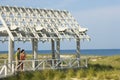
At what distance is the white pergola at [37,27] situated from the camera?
96.9 ft

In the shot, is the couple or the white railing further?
the couple

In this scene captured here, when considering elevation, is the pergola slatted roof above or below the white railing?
above

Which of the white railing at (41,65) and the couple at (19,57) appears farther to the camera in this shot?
the couple at (19,57)

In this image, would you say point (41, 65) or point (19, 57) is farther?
point (41, 65)

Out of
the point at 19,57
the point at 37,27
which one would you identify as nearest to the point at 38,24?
the point at 37,27

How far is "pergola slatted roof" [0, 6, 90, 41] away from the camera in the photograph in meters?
29.8

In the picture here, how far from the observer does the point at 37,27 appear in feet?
103

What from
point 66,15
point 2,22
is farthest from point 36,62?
point 66,15

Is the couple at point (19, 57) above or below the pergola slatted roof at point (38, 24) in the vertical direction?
below

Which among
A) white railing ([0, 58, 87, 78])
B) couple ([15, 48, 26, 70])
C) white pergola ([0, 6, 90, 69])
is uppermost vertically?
white pergola ([0, 6, 90, 69])

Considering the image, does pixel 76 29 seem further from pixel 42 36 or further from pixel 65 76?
pixel 65 76

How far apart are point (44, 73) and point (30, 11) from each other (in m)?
8.57

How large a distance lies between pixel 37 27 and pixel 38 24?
1.16m

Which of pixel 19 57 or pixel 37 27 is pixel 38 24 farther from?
pixel 19 57
